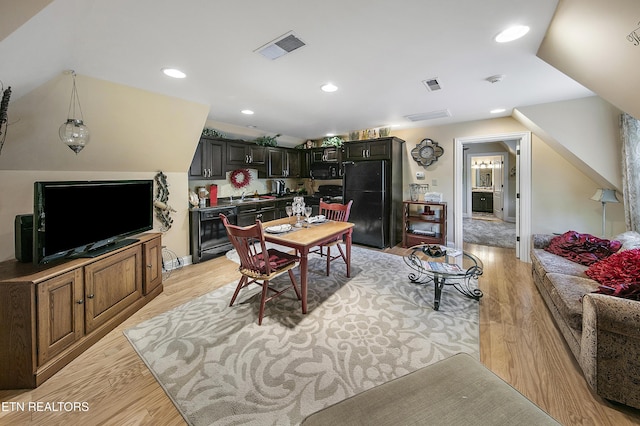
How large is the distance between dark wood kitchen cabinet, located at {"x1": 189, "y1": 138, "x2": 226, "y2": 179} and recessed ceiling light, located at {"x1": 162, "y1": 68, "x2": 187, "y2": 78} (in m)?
1.65

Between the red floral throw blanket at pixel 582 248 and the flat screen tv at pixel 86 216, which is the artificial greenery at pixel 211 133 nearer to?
the flat screen tv at pixel 86 216

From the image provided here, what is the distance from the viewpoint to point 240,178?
4.98m

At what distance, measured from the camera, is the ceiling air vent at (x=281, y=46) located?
1813 millimetres

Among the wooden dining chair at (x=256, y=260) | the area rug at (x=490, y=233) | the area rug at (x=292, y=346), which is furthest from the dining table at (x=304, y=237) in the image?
the area rug at (x=490, y=233)

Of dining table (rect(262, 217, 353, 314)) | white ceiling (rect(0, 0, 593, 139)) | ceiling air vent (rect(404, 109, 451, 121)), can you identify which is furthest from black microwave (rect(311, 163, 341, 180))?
dining table (rect(262, 217, 353, 314))

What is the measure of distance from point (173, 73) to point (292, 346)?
2.77 meters

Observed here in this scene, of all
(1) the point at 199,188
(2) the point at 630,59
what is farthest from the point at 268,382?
(1) the point at 199,188

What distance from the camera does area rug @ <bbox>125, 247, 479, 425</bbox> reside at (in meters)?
1.46

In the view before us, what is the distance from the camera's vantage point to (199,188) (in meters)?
4.23

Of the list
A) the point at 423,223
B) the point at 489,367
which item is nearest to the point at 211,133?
the point at 423,223

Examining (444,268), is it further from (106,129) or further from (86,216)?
(106,129)

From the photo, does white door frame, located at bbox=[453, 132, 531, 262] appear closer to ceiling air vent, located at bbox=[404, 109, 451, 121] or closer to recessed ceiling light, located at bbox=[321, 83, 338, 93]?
ceiling air vent, located at bbox=[404, 109, 451, 121]

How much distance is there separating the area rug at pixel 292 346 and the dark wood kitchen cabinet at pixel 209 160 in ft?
6.93

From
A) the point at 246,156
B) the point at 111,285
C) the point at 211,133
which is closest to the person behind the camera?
the point at 111,285
